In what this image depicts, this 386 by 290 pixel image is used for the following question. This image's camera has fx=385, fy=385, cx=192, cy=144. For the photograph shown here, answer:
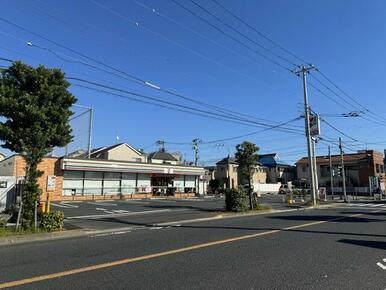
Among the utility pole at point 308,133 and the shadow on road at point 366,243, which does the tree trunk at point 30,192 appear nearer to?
the shadow on road at point 366,243

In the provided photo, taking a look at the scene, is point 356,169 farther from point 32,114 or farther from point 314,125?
point 32,114

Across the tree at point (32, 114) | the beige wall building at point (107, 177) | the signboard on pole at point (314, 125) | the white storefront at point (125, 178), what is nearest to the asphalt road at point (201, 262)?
the tree at point (32, 114)

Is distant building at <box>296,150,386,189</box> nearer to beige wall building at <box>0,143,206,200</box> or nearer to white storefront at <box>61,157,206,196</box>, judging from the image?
beige wall building at <box>0,143,206,200</box>

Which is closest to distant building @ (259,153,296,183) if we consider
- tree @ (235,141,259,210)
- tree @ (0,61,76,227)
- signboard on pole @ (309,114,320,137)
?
signboard on pole @ (309,114,320,137)

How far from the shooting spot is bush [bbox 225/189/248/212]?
22484mm

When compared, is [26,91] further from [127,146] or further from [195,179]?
[127,146]

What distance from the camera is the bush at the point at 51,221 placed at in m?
13.1

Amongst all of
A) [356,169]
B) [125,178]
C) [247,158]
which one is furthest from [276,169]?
[247,158]

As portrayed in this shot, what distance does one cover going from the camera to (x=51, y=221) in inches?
523

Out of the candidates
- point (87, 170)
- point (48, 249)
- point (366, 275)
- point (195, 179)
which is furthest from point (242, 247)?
point (195, 179)

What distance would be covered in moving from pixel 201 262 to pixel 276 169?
261 feet

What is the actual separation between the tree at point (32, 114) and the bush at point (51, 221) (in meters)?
0.51

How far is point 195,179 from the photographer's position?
1932 inches

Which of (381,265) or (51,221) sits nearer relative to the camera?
(381,265)
